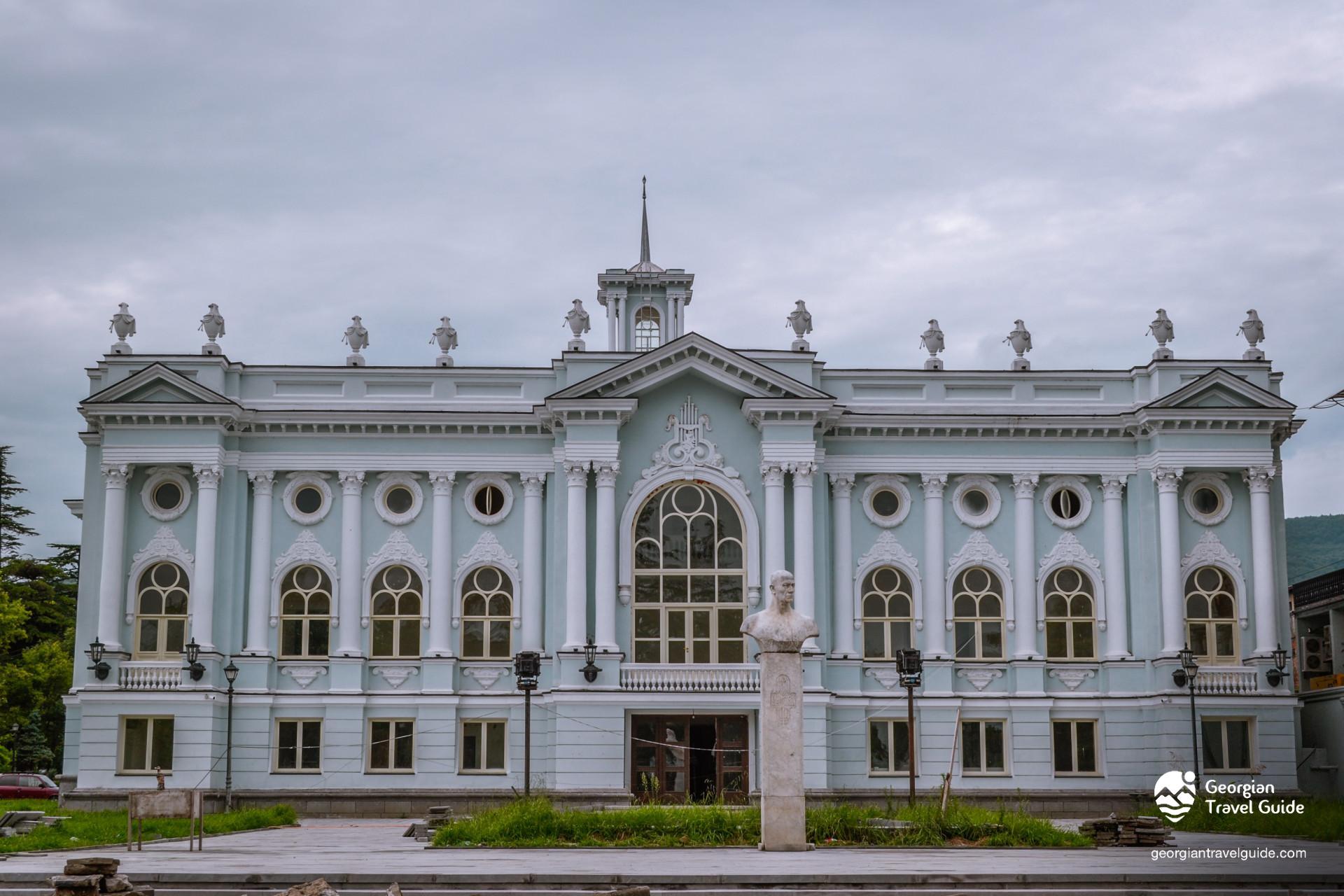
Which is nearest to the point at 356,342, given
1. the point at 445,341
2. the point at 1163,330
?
the point at 445,341

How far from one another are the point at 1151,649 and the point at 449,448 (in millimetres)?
19872

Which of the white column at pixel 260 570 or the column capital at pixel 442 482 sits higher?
the column capital at pixel 442 482

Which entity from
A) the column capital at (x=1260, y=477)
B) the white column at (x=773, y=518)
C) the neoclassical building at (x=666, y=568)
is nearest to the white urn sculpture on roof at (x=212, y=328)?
the neoclassical building at (x=666, y=568)

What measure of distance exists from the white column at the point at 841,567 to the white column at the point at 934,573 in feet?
6.82

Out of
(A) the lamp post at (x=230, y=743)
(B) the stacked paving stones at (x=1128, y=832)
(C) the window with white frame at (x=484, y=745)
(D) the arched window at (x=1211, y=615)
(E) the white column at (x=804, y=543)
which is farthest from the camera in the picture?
(D) the arched window at (x=1211, y=615)

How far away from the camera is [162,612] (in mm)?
42719

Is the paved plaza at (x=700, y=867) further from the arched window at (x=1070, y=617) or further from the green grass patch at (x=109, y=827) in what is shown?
the arched window at (x=1070, y=617)

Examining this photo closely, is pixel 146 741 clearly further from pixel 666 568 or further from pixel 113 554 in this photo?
pixel 666 568

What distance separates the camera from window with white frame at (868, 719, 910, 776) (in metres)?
42.3

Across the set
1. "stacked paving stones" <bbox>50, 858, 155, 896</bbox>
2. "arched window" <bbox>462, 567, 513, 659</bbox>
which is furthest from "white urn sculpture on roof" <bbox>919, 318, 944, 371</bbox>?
"stacked paving stones" <bbox>50, 858, 155, 896</bbox>

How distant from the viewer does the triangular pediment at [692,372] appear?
42.3 meters

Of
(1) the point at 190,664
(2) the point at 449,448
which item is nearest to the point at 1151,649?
(2) the point at 449,448

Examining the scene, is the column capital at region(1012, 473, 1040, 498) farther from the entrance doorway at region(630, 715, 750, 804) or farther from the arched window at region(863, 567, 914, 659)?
the entrance doorway at region(630, 715, 750, 804)

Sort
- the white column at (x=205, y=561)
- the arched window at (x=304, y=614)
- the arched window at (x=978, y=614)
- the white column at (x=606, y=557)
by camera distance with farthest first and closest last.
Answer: the arched window at (x=978, y=614) < the arched window at (x=304, y=614) < the white column at (x=205, y=561) < the white column at (x=606, y=557)
